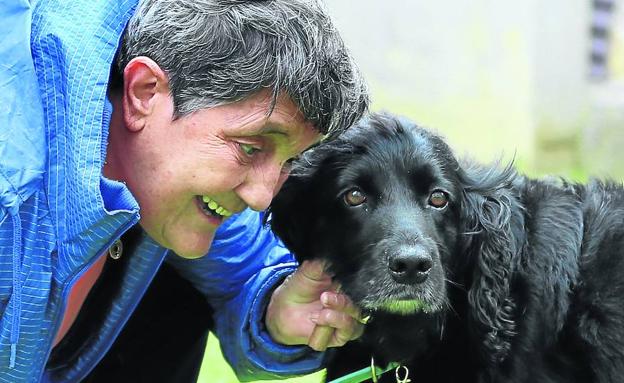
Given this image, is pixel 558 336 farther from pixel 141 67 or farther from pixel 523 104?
pixel 523 104

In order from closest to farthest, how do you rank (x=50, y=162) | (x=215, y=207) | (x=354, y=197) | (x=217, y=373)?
1. (x=50, y=162)
2. (x=215, y=207)
3. (x=354, y=197)
4. (x=217, y=373)

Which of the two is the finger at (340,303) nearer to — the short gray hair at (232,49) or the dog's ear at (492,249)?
the dog's ear at (492,249)

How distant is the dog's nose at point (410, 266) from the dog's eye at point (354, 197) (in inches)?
10.5

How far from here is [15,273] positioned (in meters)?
2.66

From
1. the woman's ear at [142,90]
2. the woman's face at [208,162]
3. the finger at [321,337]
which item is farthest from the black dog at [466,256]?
the woman's ear at [142,90]

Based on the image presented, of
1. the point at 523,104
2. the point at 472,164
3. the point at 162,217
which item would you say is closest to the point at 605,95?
the point at 523,104

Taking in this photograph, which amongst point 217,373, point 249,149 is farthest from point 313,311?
point 217,373

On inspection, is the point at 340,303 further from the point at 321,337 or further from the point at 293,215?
the point at 293,215

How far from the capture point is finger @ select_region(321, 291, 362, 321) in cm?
312

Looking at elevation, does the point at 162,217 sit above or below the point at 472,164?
above

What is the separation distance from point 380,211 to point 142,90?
2.49 ft

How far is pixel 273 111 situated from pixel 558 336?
114 centimetres

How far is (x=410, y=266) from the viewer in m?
2.90

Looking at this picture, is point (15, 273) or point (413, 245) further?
point (413, 245)
